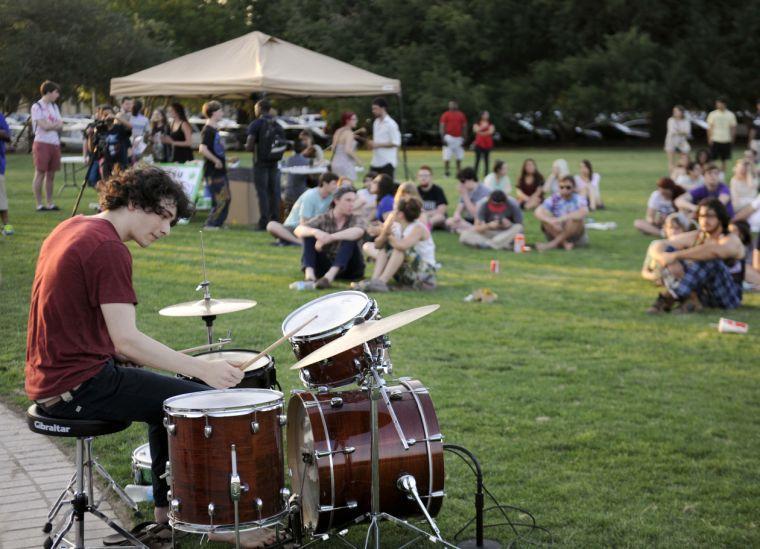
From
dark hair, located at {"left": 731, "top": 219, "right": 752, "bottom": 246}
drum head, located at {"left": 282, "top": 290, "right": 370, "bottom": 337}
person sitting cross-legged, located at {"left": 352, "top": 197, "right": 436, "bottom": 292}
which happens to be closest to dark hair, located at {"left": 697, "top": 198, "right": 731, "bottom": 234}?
dark hair, located at {"left": 731, "top": 219, "right": 752, "bottom": 246}

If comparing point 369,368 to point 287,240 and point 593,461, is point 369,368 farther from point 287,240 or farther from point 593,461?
point 287,240

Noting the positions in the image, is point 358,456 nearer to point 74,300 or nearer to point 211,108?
point 74,300

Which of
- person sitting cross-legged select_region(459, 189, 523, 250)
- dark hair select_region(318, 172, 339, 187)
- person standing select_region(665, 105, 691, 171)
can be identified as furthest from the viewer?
person standing select_region(665, 105, 691, 171)

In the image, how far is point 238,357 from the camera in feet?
16.8

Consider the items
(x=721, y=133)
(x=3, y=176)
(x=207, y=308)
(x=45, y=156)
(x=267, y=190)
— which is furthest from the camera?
(x=721, y=133)

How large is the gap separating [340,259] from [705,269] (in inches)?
157

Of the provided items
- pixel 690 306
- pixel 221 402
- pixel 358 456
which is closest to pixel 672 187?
pixel 690 306

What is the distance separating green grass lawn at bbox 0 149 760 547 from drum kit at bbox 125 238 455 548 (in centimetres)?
47

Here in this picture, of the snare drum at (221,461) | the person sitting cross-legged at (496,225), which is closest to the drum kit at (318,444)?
the snare drum at (221,461)

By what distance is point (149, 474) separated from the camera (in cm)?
534

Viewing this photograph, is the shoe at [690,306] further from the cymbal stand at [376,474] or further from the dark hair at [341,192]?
the cymbal stand at [376,474]

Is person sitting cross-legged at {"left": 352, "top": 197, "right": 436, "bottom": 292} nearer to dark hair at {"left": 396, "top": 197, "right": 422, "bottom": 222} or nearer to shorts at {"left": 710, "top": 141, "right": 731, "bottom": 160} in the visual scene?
dark hair at {"left": 396, "top": 197, "right": 422, "bottom": 222}

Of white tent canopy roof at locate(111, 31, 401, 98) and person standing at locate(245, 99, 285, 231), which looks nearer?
person standing at locate(245, 99, 285, 231)

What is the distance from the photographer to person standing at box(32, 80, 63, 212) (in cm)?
1588
